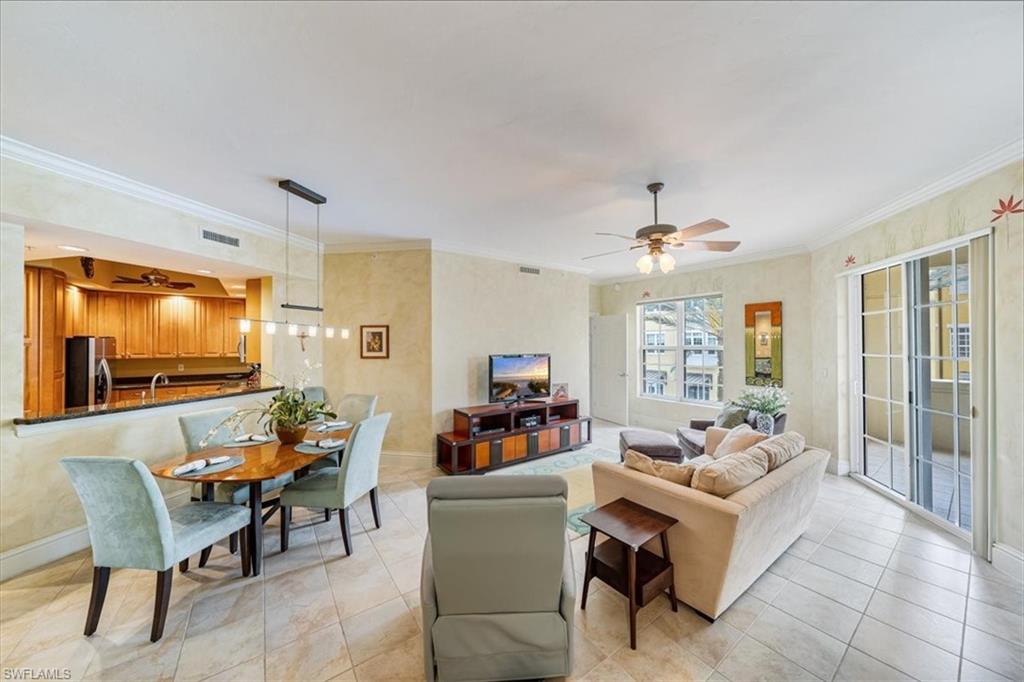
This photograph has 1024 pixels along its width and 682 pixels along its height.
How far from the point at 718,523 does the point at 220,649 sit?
8.64 feet

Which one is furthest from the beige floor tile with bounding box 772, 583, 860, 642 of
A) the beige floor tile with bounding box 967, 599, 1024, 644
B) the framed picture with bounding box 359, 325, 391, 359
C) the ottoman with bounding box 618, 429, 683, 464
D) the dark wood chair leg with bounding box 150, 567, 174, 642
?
the framed picture with bounding box 359, 325, 391, 359

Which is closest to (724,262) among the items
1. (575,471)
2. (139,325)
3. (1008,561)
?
(575,471)

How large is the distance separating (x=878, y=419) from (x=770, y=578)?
280 cm

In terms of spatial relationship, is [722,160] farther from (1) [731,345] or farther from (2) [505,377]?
(1) [731,345]

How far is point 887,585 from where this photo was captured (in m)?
2.29

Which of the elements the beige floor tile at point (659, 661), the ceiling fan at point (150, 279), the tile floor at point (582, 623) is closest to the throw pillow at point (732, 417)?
the tile floor at point (582, 623)

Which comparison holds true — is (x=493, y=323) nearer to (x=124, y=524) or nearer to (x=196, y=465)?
(x=196, y=465)

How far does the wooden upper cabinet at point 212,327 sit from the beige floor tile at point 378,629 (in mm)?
5911

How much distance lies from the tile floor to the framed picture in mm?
2344

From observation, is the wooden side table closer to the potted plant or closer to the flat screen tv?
the potted plant

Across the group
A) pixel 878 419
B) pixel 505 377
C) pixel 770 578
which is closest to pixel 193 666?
pixel 770 578

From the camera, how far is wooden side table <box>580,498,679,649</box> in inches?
72.6

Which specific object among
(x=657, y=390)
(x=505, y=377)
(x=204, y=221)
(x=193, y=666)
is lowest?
(x=193, y=666)

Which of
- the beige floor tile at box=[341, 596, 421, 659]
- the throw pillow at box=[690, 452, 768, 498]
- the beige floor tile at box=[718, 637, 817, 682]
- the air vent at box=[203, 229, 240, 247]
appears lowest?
the beige floor tile at box=[341, 596, 421, 659]
